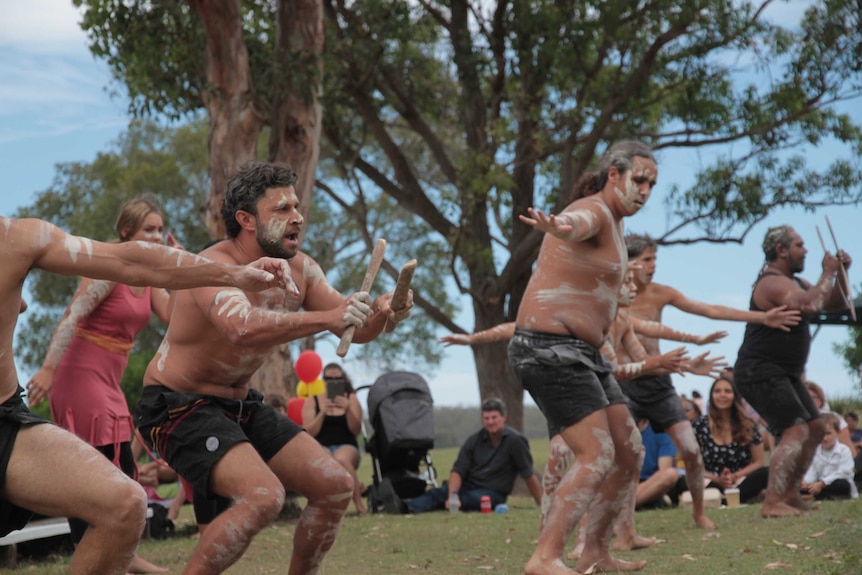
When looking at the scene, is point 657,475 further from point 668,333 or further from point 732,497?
point 668,333

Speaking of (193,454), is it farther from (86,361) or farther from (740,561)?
(740,561)

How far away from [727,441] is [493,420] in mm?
2467

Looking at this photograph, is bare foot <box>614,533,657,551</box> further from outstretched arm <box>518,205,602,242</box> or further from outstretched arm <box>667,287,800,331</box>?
outstretched arm <box>518,205,602,242</box>

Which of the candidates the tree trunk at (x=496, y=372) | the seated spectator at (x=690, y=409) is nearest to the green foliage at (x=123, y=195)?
the tree trunk at (x=496, y=372)

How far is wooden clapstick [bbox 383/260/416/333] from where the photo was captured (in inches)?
168

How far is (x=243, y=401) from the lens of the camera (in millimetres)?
4898

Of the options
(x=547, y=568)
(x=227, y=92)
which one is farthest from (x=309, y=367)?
(x=547, y=568)

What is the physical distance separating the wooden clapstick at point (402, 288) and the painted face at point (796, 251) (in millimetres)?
4798

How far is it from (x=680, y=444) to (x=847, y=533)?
157cm

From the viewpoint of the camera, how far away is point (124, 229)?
6.54 meters

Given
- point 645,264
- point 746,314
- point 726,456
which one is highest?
point 645,264

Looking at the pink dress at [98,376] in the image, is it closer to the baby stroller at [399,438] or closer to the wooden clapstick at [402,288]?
the wooden clapstick at [402,288]

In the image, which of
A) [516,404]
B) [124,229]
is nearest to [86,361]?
[124,229]

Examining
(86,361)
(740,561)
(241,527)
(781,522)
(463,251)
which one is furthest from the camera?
(463,251)
